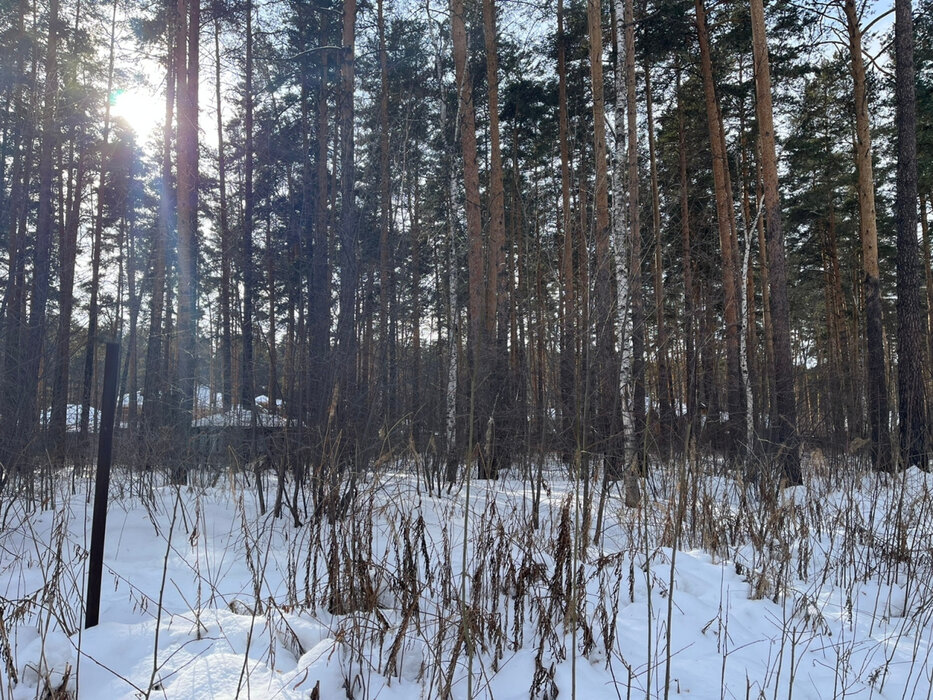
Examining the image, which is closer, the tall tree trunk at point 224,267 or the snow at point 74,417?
the snow at point 74,417

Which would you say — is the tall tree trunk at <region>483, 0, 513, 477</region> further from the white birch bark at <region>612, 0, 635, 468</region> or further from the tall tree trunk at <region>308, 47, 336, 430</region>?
the tall tree trunk at <region>308, 47, 336, 430</region>

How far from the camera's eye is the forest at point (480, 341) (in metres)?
2.66

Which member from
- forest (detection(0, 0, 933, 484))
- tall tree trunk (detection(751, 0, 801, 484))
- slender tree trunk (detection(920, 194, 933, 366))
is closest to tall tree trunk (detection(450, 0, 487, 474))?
forest (detection(0, 0, 933, 484))

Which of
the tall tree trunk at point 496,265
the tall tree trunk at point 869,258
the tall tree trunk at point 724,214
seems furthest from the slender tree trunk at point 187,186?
the tall tree trunk at point 869,258

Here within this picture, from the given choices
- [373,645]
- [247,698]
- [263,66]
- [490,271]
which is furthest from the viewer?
[263,66]

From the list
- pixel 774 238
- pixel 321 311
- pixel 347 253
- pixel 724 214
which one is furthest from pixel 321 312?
pixel 724 214

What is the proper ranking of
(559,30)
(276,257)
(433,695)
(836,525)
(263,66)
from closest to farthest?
1. (433,695)
2. (836,525)
3. (559,30)
4. (263,66)
5. (276,257)

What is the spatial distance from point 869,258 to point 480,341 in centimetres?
965

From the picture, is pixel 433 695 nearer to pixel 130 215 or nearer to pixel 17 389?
pixel 17 389

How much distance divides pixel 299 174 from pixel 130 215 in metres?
6.28

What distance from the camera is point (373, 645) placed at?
253 centimetres

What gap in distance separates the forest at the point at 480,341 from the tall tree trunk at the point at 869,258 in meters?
0.06

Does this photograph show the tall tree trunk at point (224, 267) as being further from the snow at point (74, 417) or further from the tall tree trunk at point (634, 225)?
the tall tree trunk at point (634, 225)

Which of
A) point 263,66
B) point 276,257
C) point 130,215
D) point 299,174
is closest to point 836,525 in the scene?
point 263,66
